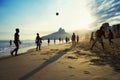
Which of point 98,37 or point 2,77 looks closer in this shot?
point 2,77

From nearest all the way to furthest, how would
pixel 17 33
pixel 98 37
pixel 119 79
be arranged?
pixel 119 79
pixel 17 33
pixel 98 37

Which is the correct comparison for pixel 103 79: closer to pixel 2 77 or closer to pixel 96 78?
pixel 96 78

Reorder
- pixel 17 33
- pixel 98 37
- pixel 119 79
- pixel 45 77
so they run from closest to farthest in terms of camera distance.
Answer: pixel 119 79, pixel 45 77, pixel 17 33, pixel 98 37

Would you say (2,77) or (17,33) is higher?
(17,33)

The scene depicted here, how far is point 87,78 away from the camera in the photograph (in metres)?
5.48

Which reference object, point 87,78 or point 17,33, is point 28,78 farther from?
point 17,33

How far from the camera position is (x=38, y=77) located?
5.73 meters

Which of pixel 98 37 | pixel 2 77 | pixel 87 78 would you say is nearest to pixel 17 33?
pixel 98 37

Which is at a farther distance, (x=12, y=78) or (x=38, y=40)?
(x=38, y=40)

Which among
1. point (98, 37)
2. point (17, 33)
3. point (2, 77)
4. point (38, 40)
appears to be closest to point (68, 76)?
point (2, 77)

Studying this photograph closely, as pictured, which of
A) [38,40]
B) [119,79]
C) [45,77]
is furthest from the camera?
[38,40]

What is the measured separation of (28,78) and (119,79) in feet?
9.10

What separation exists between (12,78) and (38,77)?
2.67 ft

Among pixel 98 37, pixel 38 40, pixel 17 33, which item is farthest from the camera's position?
pixel 38 40
